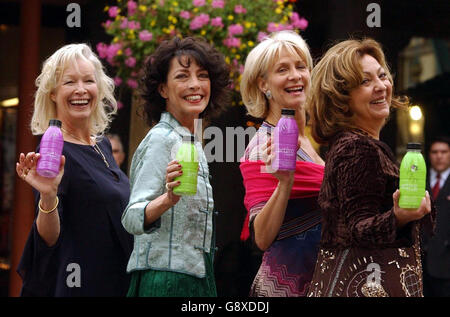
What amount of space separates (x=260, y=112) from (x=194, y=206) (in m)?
0.60

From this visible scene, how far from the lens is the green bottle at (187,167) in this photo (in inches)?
114

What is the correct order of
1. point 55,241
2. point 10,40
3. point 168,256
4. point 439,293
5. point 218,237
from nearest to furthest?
point 168,256
point 55,241
point 218,237
point 439,293
point 10,40

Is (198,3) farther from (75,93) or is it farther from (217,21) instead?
(75,93)

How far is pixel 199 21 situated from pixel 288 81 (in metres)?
2.37

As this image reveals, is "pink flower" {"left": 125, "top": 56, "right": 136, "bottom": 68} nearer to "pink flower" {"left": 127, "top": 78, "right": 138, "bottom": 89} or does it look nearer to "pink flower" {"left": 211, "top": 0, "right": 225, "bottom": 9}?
"pink flower" {"left": 127, "top": 78, "right": 138, "bottom": 89}

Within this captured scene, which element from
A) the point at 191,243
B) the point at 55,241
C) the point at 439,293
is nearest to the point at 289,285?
the point at 191,243

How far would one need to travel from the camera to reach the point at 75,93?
12.0 feet

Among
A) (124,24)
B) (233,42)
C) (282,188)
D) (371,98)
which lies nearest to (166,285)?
(282,188)

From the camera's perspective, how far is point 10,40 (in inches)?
337

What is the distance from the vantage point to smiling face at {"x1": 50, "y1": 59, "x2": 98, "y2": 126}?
144 inches

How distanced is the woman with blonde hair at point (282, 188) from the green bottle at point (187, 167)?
26 cm

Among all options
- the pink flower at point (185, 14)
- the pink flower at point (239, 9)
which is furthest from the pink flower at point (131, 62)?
the pink flower at point (239, 9)

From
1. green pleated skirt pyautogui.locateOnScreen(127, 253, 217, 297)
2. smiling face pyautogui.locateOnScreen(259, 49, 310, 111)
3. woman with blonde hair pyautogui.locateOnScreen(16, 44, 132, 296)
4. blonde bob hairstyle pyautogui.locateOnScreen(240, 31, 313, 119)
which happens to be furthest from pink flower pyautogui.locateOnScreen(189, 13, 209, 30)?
green pleated skirt pyautogui.locateOnScreen(127, 253, 217, 297)

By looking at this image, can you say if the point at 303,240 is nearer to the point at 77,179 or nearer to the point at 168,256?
the point at 168,256
